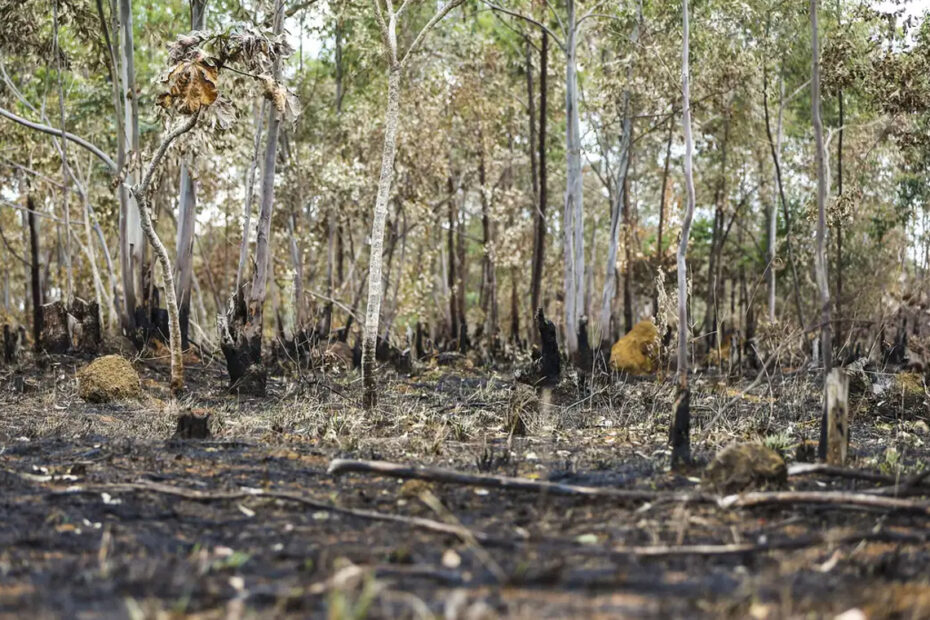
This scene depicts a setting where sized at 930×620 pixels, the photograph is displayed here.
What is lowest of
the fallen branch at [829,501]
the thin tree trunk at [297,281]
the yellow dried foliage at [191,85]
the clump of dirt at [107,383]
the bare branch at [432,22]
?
the fallen branch at [829,501]

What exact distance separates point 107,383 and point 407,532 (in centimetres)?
624

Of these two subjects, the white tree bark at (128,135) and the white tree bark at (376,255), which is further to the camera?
the white tree bark at (128,135)

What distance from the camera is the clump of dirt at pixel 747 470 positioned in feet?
15.1

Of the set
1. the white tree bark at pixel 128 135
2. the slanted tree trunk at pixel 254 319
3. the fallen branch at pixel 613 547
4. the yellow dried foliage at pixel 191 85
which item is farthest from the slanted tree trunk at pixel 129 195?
the fallen branch at pixel 613 547

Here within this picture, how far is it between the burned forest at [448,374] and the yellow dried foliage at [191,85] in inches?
0.8

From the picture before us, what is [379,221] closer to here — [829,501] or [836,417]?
[836,417]

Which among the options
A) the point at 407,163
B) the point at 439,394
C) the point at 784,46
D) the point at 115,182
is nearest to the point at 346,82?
the point at 407,163

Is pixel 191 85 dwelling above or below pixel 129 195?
above

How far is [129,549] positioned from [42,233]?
87.7ft

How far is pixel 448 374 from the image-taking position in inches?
550

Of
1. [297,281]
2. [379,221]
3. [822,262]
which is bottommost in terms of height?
[822,262]

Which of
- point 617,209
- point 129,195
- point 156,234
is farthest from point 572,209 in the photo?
point 156,234

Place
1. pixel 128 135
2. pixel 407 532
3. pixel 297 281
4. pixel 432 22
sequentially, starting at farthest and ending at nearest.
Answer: pixel 297 281
pixel 128 135
pixel 432 22
pixel 407 532

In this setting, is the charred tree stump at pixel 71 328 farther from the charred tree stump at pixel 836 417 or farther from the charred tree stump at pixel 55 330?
the charred tree stump at pixel 836 417
